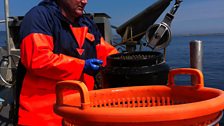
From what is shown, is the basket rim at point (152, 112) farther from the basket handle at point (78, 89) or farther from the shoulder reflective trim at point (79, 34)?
the shoulder reflective trim at point (79, 34)

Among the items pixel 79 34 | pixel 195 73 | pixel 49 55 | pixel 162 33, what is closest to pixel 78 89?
pixel 195 73

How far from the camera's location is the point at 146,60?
66.5 inches

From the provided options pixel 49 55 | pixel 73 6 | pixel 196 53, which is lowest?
pixel 196 53

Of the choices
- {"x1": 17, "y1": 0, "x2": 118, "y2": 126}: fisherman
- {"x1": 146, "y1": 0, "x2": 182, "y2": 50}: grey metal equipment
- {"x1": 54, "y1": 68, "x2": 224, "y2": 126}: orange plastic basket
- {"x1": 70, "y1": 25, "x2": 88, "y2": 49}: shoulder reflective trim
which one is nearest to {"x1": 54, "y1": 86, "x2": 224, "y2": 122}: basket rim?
{"x1": 54, "y1": 68, "x2": 224, "y2": 126}: orange plastic basket

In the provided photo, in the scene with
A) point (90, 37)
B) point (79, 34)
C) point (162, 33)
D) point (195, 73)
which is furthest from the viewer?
point (162, 33)

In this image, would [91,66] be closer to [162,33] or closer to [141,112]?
[141,112]

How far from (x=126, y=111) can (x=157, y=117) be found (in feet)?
0.30

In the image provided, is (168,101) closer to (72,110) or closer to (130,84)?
(130,84)

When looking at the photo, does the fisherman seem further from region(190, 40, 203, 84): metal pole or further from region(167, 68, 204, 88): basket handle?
region(190, 40, 203, 84): metal pole

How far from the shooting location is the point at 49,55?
1821mm

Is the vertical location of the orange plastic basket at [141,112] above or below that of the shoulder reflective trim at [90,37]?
below

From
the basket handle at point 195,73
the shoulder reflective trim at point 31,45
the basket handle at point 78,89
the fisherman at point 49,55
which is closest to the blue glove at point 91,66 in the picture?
the fisherman at point 49,55

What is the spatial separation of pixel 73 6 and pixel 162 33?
48.7 inches

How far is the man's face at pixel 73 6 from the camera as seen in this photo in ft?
7.16
